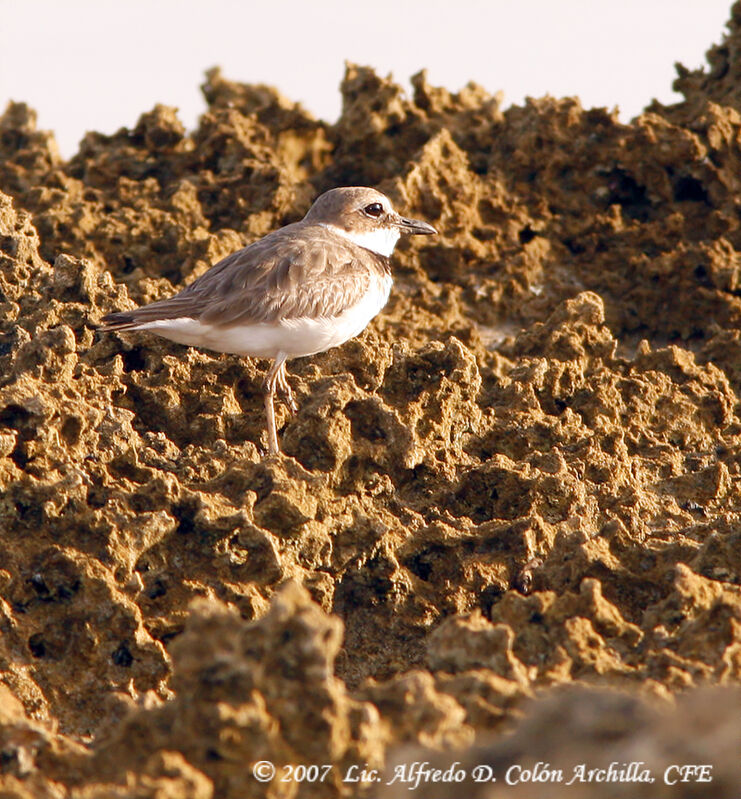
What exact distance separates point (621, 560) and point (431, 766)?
2.69m

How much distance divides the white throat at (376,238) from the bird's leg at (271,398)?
65.9 inches

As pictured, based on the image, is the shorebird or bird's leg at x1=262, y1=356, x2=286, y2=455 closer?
bird's leg at x1=262, y1=356, x2=286, y2=455

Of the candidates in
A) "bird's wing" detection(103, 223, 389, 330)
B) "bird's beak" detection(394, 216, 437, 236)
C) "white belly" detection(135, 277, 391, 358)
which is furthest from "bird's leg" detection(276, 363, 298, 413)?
"bird's beak" detection(394, 216, 437, 236)

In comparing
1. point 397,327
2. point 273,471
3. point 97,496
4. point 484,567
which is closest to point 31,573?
point 97,496

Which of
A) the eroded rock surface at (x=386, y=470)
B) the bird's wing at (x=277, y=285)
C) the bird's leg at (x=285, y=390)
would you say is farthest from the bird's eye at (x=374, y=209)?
the bird's leg at (x=285, y=390)

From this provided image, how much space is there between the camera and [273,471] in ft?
19.1

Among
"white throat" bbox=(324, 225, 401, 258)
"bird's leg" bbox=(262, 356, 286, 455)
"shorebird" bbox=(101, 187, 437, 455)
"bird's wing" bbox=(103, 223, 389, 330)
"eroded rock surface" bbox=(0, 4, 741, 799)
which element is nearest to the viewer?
"eroded rock surface" bbox=(0, 4, 741, 799)

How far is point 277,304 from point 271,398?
0.73m

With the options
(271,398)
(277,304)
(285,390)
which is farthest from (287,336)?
(271,398)

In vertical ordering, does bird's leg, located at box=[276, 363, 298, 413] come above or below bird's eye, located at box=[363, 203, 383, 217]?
below

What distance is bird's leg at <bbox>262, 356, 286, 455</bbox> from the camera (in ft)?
21.3

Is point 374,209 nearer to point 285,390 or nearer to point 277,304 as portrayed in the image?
point 277,304

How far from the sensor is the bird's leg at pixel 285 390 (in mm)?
7102

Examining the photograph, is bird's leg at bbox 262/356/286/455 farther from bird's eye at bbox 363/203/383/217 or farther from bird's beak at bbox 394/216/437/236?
bird's beak at bbox 394/216/437/236
